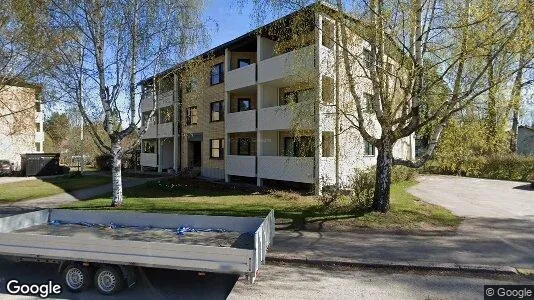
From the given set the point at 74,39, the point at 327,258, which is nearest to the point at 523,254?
the point at 327,258

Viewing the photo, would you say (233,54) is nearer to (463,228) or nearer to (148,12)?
(148,12)

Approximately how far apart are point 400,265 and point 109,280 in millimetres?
5376

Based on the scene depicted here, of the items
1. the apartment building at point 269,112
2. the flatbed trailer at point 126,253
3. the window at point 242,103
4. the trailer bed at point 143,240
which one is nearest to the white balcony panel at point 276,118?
the apartment building at point 269,112

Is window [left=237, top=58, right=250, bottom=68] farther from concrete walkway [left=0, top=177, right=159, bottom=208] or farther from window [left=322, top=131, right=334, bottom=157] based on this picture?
concrete walkway [left=0, top=177, right=159, bottom=208]

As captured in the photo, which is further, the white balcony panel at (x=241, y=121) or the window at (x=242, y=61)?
the window at (x=242, y=61)

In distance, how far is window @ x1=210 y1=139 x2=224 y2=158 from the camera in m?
24.6

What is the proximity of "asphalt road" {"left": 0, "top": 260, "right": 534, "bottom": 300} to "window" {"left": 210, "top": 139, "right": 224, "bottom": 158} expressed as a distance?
58.9 feet

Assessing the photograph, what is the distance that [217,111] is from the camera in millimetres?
25016

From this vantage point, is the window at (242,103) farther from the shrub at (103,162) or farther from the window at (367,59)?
the shrub at (103,162)

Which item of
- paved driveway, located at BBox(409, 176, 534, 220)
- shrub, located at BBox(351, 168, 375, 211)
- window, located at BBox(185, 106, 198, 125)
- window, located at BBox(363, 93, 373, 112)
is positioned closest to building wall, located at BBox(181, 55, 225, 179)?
window, located at BBox(185, 106, 198, 125)

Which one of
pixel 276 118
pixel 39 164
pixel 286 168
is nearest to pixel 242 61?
pixel 276 118

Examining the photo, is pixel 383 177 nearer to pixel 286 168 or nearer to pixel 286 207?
pixel 286 207

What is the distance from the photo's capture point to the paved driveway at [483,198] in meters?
12.9

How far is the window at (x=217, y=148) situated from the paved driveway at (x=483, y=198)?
12.4 metres
